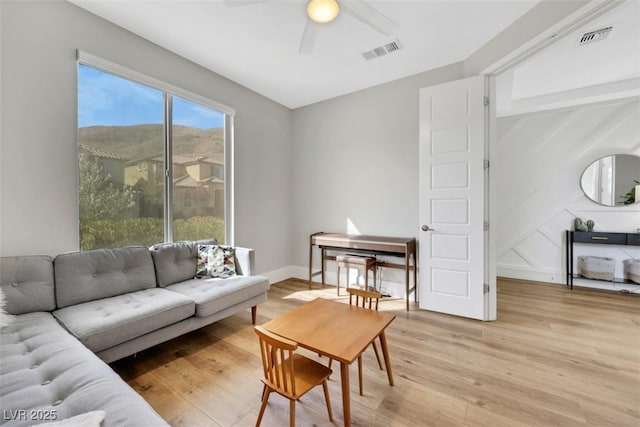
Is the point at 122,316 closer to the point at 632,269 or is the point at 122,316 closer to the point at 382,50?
the point at 382,50

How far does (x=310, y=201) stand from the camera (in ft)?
14.0

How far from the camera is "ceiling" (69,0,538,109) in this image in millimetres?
2162

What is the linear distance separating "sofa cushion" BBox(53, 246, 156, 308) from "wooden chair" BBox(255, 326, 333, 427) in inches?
63.4

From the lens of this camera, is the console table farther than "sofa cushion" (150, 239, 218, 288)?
Yes

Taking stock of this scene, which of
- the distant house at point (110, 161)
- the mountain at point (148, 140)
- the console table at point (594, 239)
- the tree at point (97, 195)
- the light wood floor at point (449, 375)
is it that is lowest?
the light wood floor at point (449, 375)

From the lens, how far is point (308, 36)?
237cm

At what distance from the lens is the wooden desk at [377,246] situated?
3.06m

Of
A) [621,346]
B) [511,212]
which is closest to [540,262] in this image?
[511,212]

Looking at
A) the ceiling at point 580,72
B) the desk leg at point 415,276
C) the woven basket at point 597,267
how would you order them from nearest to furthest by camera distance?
1. the ceiling at point 580,72
2. the desk leg at point 415,276
3. the woven basket at point 597,267

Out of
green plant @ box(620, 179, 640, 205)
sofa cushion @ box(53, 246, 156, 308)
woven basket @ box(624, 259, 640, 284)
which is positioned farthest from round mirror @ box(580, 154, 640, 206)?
sofa cushion @ box(53, 246, 156, 308)

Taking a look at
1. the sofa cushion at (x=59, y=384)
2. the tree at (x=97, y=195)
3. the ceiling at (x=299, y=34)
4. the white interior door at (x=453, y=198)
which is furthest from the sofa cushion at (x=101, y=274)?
the white interior door at (x=453, y=198)

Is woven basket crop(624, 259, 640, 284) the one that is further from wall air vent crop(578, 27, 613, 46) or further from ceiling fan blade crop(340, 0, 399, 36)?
ceiling fan blade crop(340, 0, 399, 36)

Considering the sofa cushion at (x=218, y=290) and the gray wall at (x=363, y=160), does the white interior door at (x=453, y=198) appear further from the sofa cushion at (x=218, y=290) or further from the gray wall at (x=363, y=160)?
the sofa cushion at (x=218, y=290)

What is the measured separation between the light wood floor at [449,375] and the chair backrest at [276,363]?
0.38 m
